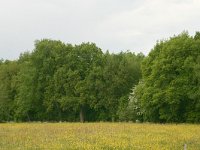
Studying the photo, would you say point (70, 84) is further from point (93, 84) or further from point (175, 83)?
point (175, 83)

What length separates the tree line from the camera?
210ft

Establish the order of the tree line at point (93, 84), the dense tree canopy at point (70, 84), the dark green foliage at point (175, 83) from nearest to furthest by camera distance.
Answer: the dark green foliage at point (175, 83) → the tree line at point (93, 84) → the dense tree canopy at point (70, 84)

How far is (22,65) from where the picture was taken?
299ft

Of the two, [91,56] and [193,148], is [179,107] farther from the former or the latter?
[193,148]

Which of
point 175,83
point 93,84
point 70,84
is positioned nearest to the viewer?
point 175,83

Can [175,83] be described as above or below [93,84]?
below

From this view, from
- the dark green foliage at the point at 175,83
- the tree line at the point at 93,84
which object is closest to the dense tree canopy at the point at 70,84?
the tree line at the point at 93,84

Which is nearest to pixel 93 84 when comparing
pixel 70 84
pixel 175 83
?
Result: pixel 70 84

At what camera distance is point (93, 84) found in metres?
80.8

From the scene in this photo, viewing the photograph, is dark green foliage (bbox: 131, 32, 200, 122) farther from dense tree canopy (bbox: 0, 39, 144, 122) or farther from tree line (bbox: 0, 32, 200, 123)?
dense tree canopy (bbox: 0, 39, 144, 122)

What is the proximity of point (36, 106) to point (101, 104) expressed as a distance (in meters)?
14.2

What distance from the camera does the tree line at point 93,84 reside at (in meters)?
64.1

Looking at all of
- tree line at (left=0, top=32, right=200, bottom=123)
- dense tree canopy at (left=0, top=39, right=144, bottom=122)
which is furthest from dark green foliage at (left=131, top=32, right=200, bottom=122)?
dense tree canopy at (left=0, top=39, right=144, bottom=122)

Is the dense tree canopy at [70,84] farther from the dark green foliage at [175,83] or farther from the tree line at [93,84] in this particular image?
the dark green foliage at [175,83]
